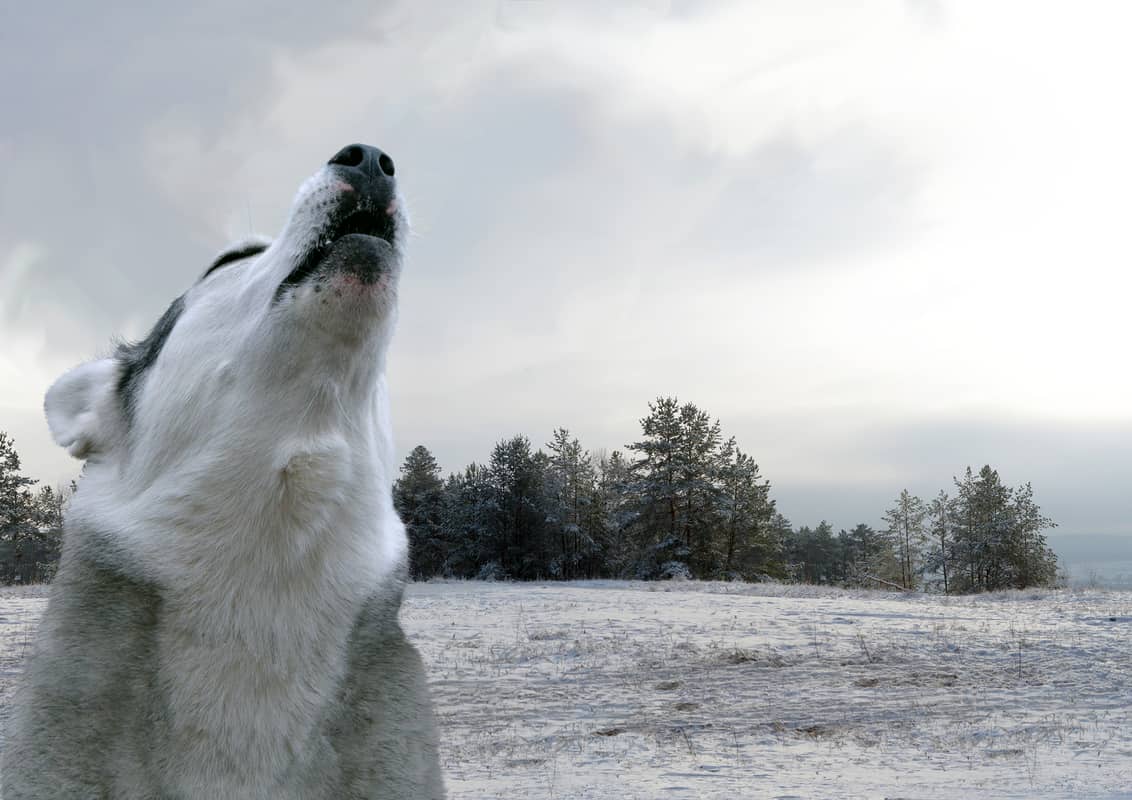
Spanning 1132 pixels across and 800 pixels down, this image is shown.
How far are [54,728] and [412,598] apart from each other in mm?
18000

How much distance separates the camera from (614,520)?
159ft

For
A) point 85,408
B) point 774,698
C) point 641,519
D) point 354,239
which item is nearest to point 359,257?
point 354,239

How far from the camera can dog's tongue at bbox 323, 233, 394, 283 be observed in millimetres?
2273

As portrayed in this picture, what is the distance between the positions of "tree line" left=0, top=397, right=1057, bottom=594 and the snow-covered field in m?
26.2

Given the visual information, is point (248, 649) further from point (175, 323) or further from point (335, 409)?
point (175, 323)

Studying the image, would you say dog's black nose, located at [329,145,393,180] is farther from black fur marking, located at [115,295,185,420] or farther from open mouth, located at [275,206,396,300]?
black fur marking, located at [115,295,185,420]

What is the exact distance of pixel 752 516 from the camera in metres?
48.1

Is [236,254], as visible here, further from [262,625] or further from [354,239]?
[262,625]

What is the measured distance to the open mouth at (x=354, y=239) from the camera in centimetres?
231

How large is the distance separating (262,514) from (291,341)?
0.48 metres

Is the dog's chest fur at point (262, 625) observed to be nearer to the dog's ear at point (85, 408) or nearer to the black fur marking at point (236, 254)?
the dog's ear at point (85, 408)

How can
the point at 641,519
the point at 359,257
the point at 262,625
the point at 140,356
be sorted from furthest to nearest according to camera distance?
the point at 641,519, the point at 140,356, the point at 359,257, the point at 262,625

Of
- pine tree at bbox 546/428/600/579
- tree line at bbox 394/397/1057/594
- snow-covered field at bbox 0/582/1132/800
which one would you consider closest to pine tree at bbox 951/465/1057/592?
tree line at bbox 394/397/1057/594

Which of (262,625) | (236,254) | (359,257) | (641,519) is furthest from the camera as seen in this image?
(641,519)
